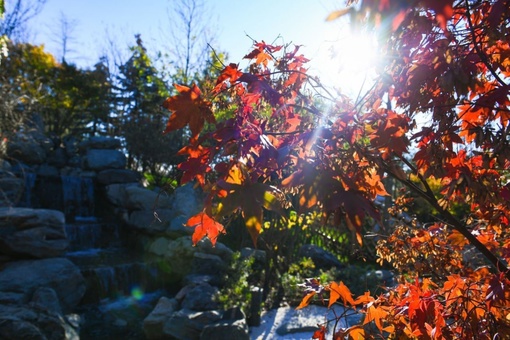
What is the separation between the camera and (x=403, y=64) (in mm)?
1654

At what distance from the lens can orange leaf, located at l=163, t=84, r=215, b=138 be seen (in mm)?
1278

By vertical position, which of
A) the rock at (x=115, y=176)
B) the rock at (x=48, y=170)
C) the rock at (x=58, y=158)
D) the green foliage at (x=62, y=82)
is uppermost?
the green foliage at (x=62, y=82)

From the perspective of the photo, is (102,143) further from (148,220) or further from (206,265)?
(206,265)

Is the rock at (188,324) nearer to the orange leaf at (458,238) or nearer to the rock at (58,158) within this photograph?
the orange leaf at (458,238)

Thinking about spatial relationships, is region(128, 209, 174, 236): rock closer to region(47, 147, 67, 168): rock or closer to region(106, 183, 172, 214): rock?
region(106, 183, 172, 214): rock

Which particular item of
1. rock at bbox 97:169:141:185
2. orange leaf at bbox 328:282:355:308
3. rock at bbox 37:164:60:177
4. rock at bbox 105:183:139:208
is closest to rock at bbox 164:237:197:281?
rock at bbox 105:183:139:208

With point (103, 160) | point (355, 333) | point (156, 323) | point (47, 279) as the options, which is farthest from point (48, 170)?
point (355, 333)

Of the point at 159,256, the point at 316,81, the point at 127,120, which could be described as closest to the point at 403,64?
the point at 316,81

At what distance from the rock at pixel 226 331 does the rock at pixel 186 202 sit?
16.0 feet

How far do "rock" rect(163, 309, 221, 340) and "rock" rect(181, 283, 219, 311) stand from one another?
43 centimetres

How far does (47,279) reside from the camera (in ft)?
20.7

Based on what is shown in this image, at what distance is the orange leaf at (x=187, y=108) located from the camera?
128cm

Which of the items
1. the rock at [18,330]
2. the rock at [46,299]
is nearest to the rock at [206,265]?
the rock at [46,299]

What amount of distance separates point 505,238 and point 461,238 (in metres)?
0.23
